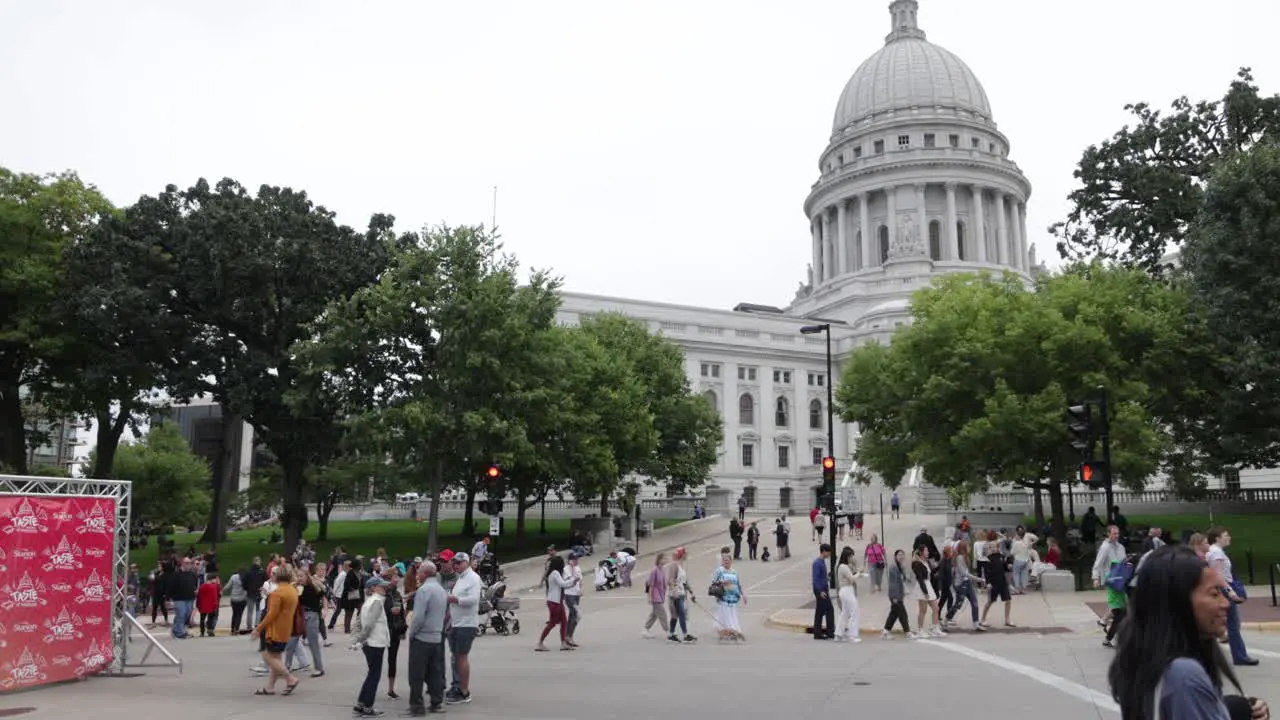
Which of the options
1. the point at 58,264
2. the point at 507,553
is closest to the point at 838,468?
the point at 507,553

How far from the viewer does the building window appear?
284ft

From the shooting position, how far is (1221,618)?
12.2 feet

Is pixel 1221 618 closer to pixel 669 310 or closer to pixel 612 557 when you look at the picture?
pixel 612 557

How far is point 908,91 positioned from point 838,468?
48704mm

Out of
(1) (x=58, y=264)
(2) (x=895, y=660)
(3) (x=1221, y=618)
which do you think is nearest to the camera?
(3) (x=1221, y=618)

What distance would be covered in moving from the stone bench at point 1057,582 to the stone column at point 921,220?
7641cm

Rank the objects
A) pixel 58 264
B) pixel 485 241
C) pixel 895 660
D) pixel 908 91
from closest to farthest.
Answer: pixel 895 660
pixel 485 241
pixel 58 264
pixel 908 91

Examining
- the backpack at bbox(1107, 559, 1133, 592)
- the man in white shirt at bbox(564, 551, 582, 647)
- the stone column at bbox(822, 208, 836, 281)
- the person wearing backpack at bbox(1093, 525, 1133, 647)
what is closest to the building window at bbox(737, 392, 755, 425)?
the stone column at bbox(822, 208, 836, 281)

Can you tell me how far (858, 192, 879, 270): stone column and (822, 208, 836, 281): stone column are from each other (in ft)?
14.2

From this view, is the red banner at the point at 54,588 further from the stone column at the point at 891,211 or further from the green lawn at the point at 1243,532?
the stone column at the point at 891,211

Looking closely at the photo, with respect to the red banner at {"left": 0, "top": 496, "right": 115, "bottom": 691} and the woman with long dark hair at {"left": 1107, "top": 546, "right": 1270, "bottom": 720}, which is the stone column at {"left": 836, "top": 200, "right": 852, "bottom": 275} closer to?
the red banner at {"left": 0, "top": 496, "right": 115, "bottom": 691}

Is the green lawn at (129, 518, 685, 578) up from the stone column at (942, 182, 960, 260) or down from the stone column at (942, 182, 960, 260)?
down

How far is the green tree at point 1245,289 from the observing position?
92.1ft

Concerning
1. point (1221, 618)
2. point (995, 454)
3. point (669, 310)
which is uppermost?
point (669, 310)
